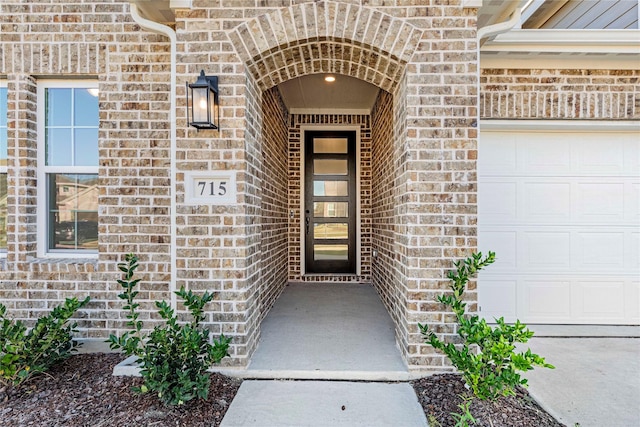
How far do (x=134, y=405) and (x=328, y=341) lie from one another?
59.5 inches

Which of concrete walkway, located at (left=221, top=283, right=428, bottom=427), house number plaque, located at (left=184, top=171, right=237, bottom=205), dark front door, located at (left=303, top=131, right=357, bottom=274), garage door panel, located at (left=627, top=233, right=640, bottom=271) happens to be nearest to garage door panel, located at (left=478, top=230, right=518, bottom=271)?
garage door panel, located at (left=627, top=233, right=640, bottom=271)

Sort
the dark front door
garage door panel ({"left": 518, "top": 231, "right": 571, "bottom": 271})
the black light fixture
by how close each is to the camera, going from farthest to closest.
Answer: the dark front door → garage door panel ({"left": 518, "top": 231, "right": 571, "bottom": 271}) → the black light fixture

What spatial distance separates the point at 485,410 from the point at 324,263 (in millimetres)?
3659

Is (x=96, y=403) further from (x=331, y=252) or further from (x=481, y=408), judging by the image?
(x=331, y=252)

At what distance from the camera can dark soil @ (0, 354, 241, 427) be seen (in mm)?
1972

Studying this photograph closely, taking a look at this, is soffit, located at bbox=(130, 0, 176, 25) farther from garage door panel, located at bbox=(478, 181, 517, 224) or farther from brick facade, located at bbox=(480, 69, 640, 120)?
garage door panel, located at bbox=(478, 181, 517, 224)

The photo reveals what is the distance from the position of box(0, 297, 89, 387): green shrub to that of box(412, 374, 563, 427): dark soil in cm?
265

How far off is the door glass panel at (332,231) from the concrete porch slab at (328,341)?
1.38 m

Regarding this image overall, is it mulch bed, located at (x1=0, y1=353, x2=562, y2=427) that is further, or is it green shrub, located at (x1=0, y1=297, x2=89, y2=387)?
green shrub, located at (x1=0, y1=297, x2=89, y2=387)

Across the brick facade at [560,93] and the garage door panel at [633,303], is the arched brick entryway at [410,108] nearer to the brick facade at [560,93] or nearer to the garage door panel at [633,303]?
the brick facade at [560,93]

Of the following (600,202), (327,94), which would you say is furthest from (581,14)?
(327,94)

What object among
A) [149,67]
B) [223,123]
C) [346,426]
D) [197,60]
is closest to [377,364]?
[346,426]

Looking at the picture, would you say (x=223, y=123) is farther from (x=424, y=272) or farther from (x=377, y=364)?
(x=377, y=364)

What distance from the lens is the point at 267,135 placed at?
383cm
